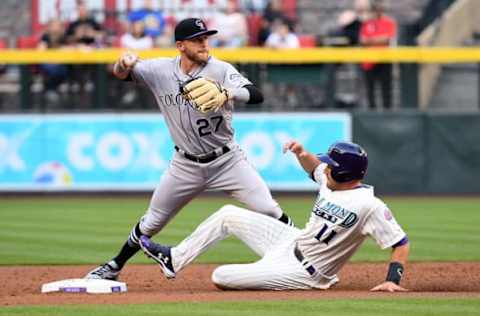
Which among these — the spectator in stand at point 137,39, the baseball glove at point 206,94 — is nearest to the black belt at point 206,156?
the baseball glove at point 206,94

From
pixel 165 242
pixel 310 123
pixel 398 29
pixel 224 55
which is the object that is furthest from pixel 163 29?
pixel 165 242

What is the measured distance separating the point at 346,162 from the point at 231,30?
11162mm

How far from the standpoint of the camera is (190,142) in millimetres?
8133

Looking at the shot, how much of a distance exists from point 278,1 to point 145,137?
3.94m

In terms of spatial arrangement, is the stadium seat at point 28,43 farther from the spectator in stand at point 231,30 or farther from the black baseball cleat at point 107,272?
the black baseball cleat at point 107,272

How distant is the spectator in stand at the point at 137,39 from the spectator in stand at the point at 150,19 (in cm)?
26

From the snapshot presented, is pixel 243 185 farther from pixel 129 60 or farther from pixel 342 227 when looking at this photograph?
pixel 129 60

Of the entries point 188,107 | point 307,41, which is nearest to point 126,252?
point 188,107

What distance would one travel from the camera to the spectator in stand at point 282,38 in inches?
705

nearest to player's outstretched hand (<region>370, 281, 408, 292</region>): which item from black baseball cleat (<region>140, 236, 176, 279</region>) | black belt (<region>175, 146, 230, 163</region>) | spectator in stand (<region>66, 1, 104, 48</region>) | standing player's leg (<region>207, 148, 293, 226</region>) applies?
standing player's leg (<region>207, 148, 293, 226</region>)

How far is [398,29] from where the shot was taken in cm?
2034

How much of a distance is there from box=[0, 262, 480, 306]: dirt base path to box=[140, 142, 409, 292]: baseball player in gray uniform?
0.37 feet

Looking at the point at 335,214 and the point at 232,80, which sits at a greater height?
the point at 232,80

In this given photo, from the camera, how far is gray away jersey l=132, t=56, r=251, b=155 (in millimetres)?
8047
